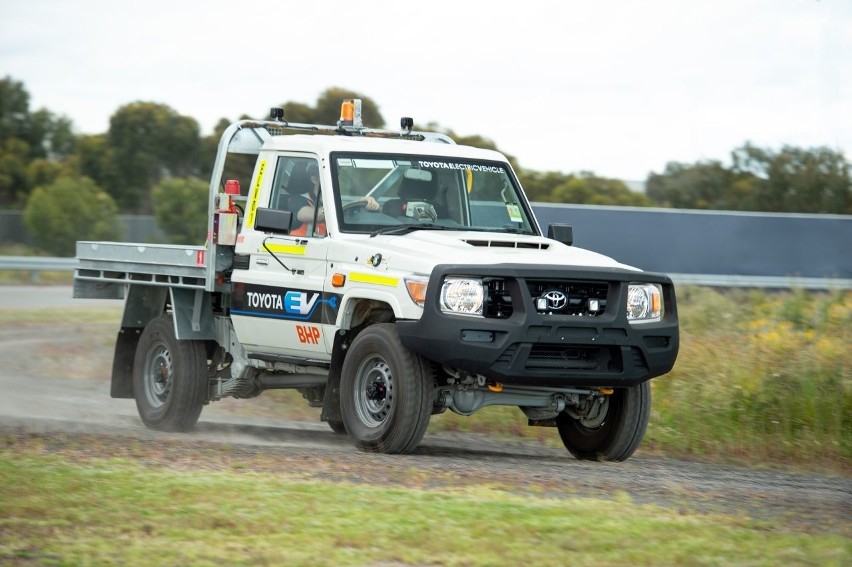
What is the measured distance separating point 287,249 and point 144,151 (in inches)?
1609

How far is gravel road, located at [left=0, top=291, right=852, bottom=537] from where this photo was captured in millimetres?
7500

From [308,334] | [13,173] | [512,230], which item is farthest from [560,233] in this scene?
[13,173]

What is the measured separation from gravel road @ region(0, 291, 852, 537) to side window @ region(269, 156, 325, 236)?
1.64m

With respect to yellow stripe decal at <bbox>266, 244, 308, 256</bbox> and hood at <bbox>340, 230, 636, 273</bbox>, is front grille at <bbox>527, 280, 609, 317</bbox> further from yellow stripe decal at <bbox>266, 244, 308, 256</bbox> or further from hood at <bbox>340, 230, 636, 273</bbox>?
yellow stripe decal at <bbox>266, 244, 308, 256</bbox>

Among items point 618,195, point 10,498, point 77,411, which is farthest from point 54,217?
point 10,498

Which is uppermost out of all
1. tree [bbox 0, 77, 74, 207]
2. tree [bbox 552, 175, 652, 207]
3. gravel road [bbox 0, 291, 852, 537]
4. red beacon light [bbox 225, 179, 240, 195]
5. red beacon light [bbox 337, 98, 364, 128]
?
tree [bbox 0, 77, 74, 207]

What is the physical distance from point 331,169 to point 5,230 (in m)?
30.8

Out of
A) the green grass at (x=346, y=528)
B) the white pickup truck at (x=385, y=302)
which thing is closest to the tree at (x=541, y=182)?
the white pickup truck at (x=385, y=302)

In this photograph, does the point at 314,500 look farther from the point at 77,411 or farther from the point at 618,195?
the point at 618,195

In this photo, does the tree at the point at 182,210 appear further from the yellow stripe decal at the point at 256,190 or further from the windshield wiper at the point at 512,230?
the windshield wiper at the point at 512,230

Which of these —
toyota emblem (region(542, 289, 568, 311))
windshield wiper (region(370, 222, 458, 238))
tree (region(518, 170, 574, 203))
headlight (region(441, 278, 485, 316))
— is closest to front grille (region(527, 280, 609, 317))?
toyota emblem (region(542, 289, 568, 311))

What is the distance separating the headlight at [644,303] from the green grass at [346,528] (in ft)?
7.03

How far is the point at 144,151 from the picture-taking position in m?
49.7

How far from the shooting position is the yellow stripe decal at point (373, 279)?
9.08 m
